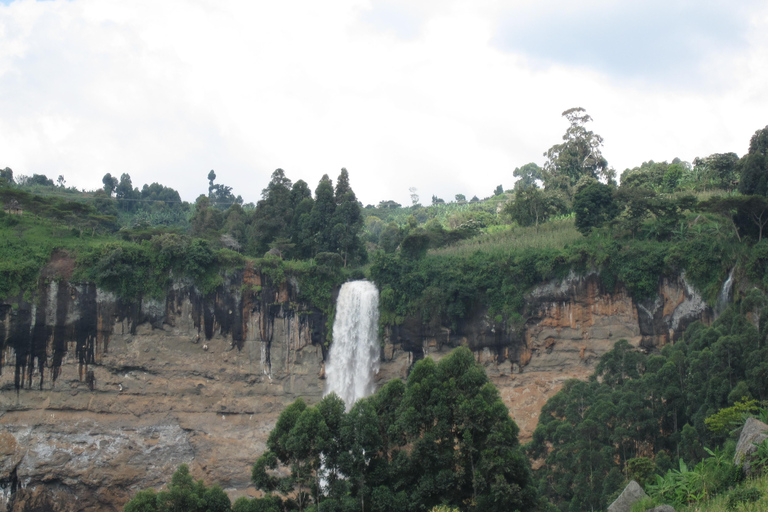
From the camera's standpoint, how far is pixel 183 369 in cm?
3541

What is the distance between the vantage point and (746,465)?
1366 cm

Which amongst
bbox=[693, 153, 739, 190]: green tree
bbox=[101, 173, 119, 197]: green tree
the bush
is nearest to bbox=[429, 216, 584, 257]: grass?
bbox=[693, 153, 739, 190]: green tree

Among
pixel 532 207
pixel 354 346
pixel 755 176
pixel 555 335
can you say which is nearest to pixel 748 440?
pixel 755 176

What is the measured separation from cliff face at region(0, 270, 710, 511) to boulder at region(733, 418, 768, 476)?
17227 mm

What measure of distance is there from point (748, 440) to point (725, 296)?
15.1 m

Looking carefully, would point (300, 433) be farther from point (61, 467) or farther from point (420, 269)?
point (61, 467)

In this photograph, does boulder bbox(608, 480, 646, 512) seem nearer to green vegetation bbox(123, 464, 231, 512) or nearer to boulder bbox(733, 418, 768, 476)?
boulder bbox(733, 418, 768, 476)

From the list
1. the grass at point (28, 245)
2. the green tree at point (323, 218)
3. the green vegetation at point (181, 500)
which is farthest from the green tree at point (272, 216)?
the green vegetation at point (181, 500)

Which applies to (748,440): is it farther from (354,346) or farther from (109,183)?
(109,183)

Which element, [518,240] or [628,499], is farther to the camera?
[518,240]

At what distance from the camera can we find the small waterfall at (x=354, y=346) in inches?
1398

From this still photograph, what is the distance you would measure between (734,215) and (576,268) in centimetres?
661

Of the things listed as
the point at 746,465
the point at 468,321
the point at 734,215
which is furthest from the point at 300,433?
the point at 734,215

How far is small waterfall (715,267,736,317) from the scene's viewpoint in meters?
27.5
